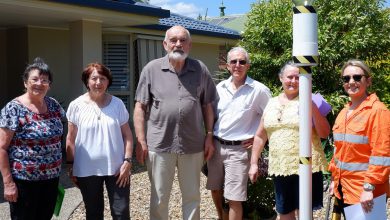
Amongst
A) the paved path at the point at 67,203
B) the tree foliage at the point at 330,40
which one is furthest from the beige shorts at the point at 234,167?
the tree foliage at the point at 330,40

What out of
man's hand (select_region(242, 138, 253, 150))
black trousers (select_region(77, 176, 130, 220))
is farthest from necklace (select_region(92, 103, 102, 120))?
man's hand (select_region(242, 138, 253, 150))

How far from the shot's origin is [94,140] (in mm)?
3934

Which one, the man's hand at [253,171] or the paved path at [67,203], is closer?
the man's hand at [253,171]

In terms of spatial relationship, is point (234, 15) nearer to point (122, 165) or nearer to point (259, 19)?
point (259, 19)

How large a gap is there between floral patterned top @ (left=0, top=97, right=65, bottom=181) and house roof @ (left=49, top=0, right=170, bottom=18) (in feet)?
13.9

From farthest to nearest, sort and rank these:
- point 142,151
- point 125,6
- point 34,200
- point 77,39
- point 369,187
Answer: point 77,39 → point 125,6 → point 142,151 → point 34,200 → point 369,187

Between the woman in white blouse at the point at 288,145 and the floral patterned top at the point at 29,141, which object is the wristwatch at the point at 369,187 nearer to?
the woman in white blouse at the point at 288,145

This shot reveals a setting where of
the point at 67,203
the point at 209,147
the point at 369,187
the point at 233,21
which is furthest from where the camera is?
the point at 233,21

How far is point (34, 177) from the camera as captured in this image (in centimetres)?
369

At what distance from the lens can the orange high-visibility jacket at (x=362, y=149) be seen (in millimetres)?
3188

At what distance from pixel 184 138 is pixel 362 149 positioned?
1.49 meters

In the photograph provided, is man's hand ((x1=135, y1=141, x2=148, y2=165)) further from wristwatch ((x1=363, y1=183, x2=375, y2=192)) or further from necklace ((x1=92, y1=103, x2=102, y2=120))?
wristwatch ((x1=363, y1=183, x2=375, y2=192))

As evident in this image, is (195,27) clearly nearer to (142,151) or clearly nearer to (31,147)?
(142,151)

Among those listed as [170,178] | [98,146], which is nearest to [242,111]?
[170,178]
